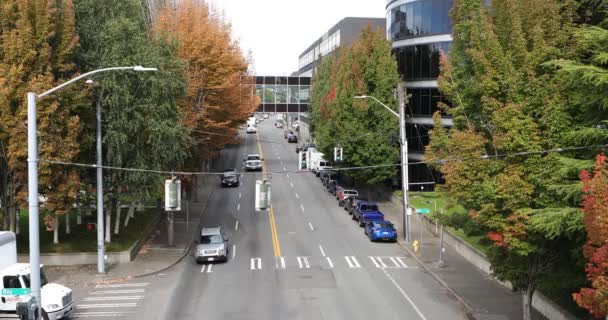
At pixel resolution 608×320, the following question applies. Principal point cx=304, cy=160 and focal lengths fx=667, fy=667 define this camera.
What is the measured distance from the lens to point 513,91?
21156mm

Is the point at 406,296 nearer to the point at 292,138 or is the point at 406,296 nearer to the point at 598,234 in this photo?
the point at 598,234

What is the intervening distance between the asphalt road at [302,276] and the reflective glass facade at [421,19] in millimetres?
18563

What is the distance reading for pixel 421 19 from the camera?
197 ft

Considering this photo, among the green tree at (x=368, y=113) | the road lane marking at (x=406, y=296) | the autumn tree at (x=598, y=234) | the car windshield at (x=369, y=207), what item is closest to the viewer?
the autumn tree at (x=598, y=234)

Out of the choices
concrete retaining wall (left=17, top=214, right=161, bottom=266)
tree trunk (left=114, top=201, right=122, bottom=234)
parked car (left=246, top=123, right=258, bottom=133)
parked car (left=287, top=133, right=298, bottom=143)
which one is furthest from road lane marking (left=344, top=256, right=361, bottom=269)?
parked car (left=246, top=123, right=258, bottom=133)

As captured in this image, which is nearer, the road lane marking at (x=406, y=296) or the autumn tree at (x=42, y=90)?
the road lane marking at (x=406, y=296)

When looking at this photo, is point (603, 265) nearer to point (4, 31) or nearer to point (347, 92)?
point (4, 31)

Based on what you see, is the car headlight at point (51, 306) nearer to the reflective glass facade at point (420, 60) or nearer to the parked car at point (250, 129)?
the reflective glass facade at point (420, 60)

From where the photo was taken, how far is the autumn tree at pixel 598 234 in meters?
14.4

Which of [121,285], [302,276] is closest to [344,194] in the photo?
[302,276]

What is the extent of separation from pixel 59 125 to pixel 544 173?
71.3 feet

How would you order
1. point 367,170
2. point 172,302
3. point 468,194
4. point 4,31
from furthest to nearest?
point 367,170
point 4,31
point 172,302
point 468,194

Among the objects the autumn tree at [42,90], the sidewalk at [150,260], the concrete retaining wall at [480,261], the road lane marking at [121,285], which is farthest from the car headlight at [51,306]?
A: the concrete retaining wall at [480,261]

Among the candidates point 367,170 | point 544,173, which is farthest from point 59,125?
point 367,170
